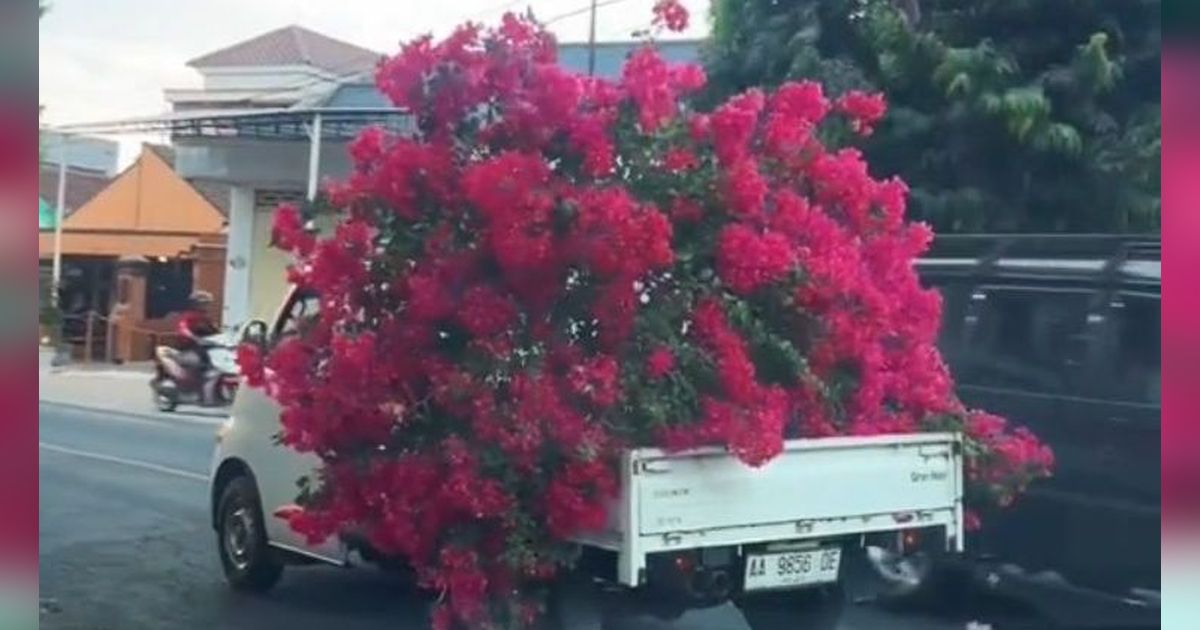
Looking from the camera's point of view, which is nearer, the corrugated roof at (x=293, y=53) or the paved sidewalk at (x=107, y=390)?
the paved sidewalk at (x=107, y=390)

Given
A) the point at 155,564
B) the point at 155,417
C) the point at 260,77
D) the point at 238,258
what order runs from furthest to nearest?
the point at 155,417 → the point at 155,564 → the point at 238,258 → the point at 260,77

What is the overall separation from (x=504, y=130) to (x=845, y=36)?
8.52 ft

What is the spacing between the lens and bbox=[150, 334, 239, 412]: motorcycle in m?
5.92

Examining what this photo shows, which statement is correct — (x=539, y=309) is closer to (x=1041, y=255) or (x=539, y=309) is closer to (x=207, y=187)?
(x=207, y=187)

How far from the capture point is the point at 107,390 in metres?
6.23

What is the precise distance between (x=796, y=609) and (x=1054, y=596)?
1.17 m

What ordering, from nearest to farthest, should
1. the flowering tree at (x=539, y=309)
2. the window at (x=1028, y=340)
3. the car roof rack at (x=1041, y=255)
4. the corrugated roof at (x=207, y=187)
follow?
the flowering tree at (x=539, y=309)
the corrugated roof at (x=207, y=187)
the car roof rack at (x=1041, y=255)
the window at (x=1028, y=340)

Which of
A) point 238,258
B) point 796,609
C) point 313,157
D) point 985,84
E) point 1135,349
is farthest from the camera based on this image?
point 985,84

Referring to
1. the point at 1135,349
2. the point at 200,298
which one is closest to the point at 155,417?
the point at 200,298

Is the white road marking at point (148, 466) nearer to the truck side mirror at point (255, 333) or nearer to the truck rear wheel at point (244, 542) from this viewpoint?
the truck rear wheel at point (244, 542)

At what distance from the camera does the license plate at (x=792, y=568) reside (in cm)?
513

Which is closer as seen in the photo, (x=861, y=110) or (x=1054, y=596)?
(x=861, y=110)

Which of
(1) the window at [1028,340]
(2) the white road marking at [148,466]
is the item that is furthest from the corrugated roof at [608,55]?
(2) the white road marking at [148,466]

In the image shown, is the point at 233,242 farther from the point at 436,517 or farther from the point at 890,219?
the point at 890,219
